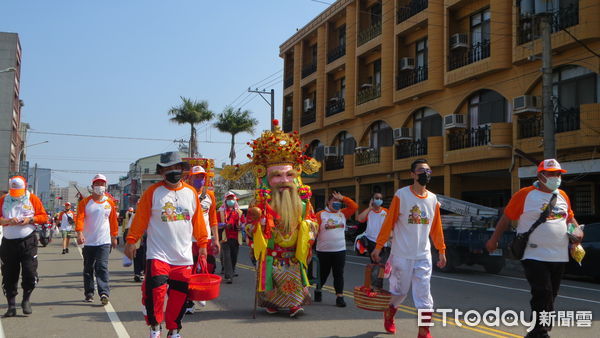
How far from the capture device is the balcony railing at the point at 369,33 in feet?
103

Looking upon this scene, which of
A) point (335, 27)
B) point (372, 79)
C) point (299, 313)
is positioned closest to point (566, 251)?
point (299, 313)

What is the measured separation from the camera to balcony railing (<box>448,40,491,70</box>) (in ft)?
77.9

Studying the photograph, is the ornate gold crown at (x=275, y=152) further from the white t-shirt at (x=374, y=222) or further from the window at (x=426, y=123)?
the window at (x=426, y=123)

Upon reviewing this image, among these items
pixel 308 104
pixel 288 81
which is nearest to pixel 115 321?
pixel 308 104

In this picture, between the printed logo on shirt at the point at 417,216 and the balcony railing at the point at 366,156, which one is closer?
the printed logo on shirt at the point at 417,216

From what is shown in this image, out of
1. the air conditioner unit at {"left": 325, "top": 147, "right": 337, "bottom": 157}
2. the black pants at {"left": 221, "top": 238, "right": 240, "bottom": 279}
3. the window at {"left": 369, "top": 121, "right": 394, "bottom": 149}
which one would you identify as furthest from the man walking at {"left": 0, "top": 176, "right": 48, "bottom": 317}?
the air conditioner unit at {"left": 325, "top": 147, "right": 337, "bottom": 157}

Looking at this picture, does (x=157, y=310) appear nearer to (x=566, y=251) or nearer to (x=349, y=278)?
(x=566, y=251)

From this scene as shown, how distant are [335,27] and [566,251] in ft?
107

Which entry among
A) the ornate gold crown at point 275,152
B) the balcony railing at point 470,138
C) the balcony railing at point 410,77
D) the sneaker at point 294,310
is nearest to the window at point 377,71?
the balcony railing at point 410,77

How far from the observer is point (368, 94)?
32375 mm

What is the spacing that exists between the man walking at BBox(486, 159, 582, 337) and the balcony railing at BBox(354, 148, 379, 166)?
25087 mm

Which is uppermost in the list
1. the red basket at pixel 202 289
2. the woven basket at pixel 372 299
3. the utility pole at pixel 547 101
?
the utility pole at pixel 547 101

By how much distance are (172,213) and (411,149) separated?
23401mm

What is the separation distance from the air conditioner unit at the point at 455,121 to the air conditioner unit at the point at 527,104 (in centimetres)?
338
